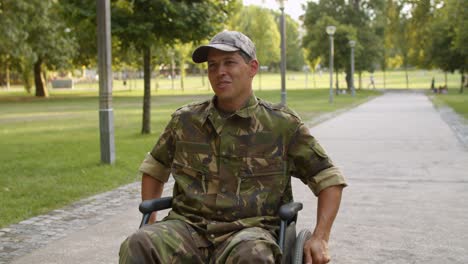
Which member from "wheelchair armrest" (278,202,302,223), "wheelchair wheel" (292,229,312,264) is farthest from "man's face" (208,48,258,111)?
"wheelchair wheel" (292,229,312,264)

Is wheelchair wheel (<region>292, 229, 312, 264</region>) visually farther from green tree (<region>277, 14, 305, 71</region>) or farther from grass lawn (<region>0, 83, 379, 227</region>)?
green tree (<region>277, 14, 305, 71</region>)

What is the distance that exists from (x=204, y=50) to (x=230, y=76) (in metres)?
0.18

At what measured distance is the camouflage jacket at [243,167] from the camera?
3215 mm

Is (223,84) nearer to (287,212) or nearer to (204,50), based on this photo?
(204,50)

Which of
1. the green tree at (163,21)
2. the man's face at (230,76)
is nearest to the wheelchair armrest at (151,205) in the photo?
the man's face at (230,76)

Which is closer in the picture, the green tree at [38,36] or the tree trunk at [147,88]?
the tree trunk at [147,88]

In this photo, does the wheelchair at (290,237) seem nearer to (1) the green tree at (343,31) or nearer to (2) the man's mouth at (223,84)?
(2) the man's mouth at (223,84)

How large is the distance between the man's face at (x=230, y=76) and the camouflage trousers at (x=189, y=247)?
654 mm

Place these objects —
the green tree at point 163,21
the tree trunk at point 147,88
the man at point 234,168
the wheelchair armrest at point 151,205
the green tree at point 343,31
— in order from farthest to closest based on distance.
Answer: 1. the green tree at point 343,31
2. the tree trunk at point 147,88
3. the green tree at point 163,21
4. the wheelchair armrest at point 151,205
5. the man at point 234,168

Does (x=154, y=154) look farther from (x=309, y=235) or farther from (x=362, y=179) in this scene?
(x=362, y=179)

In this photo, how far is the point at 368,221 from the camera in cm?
673

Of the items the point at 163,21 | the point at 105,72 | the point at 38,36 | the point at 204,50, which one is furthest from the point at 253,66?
the point at 38,36

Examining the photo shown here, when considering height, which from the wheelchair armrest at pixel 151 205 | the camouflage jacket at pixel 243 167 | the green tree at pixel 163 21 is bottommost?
the wheelchair armrest at pixel 151 205

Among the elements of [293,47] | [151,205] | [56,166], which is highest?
[293,47]
